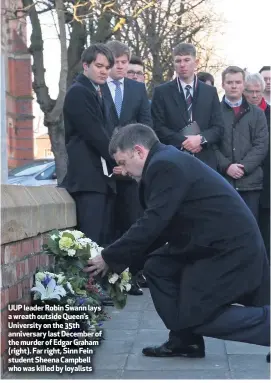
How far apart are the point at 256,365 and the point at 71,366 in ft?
3.51

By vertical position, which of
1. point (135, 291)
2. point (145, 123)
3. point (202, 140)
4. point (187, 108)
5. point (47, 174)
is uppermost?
point (187, 108)

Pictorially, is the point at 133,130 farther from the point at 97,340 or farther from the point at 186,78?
the point at 186,78

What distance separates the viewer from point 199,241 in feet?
16.5

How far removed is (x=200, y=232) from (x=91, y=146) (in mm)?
2186

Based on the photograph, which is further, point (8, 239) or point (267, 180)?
point (267, 180)

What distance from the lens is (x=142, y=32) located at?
1123 inches

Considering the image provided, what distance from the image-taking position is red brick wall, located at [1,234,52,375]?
4.80m

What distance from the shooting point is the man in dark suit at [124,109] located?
746cm

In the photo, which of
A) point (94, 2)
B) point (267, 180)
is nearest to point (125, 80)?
point (267, 180)

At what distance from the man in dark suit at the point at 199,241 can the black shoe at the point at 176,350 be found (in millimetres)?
142

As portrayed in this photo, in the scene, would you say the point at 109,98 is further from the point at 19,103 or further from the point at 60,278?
the point at 19,103

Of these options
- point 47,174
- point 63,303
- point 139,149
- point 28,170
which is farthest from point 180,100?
point 28,170

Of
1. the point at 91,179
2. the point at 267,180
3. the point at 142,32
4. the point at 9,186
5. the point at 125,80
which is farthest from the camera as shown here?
the point at 142,32

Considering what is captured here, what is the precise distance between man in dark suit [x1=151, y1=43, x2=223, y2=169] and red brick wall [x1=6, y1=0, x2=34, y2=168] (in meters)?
42.2
